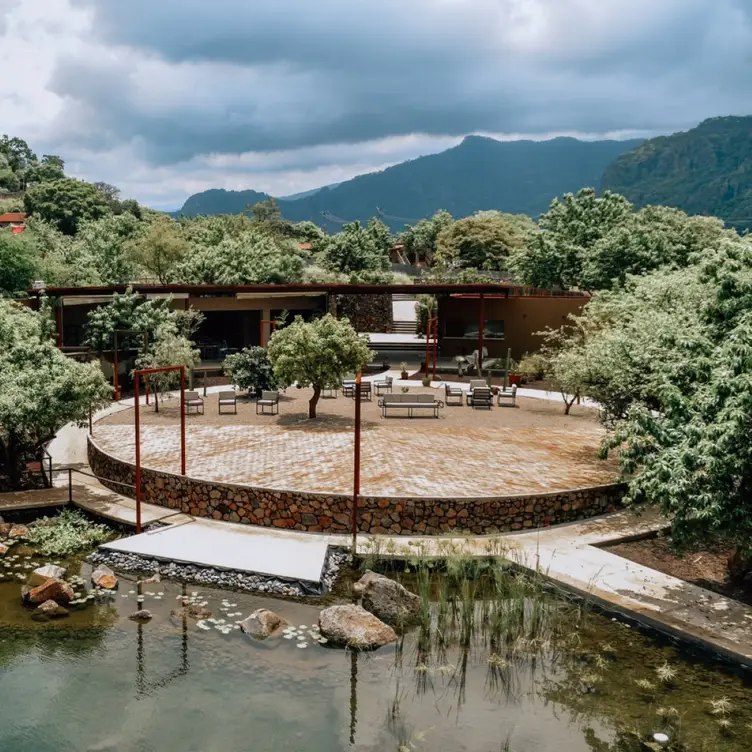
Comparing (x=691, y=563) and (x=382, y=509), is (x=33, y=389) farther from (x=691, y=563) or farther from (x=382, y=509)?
(x=691, y=563)

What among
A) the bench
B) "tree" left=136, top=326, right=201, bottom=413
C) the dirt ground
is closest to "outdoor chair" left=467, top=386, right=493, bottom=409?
the bench

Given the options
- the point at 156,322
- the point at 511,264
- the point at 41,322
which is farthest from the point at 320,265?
the point at 41,322

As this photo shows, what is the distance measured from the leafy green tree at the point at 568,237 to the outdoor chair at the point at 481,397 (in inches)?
773

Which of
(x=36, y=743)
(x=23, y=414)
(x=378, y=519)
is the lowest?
(x=36, y=743)

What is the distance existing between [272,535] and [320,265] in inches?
1783

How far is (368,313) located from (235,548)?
3523cm

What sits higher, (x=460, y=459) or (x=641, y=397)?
(x=641, y=397)

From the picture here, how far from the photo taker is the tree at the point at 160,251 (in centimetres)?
4931

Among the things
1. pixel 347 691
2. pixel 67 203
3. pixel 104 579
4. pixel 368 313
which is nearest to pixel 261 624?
pixel 347 691

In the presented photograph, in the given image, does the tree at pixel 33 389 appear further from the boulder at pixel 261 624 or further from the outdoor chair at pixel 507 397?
the outdoor chair at pixel 507 397

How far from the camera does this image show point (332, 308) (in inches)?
1540

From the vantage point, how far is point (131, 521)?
1538cm

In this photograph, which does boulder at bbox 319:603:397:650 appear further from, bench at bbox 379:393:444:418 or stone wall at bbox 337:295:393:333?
stone wall at bbox 337:295:393:333

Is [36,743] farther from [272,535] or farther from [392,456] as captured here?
[392,456]
